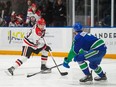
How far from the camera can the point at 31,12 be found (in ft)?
40.2

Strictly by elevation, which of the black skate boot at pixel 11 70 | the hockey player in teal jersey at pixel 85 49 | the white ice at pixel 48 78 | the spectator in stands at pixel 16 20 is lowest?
the white ice at pixel 48 78

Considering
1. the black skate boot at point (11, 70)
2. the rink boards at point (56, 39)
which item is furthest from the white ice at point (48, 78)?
the rink boards at point (56, 39)

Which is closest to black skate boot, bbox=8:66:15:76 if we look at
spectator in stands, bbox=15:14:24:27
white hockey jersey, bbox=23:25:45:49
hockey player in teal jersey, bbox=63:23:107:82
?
white hockey jersey, bbox=23:25:45:49

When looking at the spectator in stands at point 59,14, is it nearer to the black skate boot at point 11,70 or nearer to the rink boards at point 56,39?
the rink boards at point 56,39

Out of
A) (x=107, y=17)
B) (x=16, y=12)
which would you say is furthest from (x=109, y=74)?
(x=16, y=12)

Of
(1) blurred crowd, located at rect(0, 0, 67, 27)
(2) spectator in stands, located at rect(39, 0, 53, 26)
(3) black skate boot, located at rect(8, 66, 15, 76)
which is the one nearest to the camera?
(3) black skate boot, located at rect(8, 66, 15, 76)

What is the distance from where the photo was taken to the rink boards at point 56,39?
11284 millimetres

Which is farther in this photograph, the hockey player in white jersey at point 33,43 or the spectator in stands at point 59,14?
the spectator in stands at point 59,14

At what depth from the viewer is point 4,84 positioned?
7066 millimetres

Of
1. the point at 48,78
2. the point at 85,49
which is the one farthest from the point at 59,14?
the point at 85,49

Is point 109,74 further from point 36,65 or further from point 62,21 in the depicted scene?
point 62,21

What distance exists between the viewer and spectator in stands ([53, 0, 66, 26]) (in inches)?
503

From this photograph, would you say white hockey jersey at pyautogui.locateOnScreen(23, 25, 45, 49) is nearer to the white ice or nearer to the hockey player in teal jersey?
the white ice

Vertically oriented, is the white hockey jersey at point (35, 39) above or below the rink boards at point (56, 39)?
above
